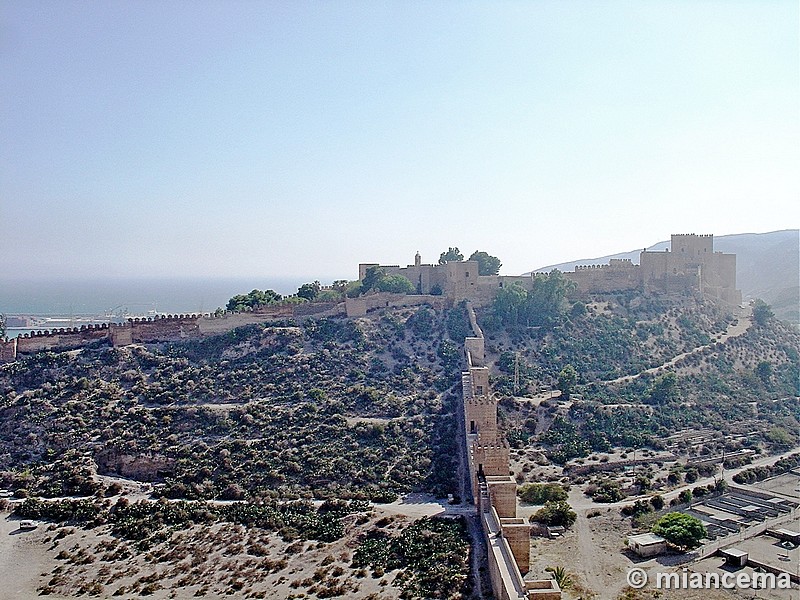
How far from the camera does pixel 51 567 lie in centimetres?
1906

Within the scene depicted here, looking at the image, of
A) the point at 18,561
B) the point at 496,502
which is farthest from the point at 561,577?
the point at 18,561

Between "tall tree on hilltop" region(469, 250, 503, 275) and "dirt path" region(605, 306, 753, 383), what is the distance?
13.2 metres

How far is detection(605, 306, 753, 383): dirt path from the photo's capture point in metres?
35.8

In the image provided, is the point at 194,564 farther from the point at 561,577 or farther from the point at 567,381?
the point at 567,381

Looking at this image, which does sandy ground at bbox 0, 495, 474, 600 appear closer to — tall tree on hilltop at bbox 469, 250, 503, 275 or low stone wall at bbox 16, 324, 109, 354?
low stone wall at bbox 16, 324, 109, 354

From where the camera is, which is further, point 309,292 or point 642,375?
point 309,292

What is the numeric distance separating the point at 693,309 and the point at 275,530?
110 ft

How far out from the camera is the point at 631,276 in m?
45.3

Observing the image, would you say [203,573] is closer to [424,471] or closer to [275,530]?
[275,530]

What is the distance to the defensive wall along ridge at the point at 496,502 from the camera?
14.9m

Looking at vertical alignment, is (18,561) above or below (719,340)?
below

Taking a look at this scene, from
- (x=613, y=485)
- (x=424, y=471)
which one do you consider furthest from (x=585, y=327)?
(x=424, y=471)

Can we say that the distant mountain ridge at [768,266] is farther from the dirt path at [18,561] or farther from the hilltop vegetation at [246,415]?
the dirt path at [18,561]

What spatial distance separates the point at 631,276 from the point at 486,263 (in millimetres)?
10045
